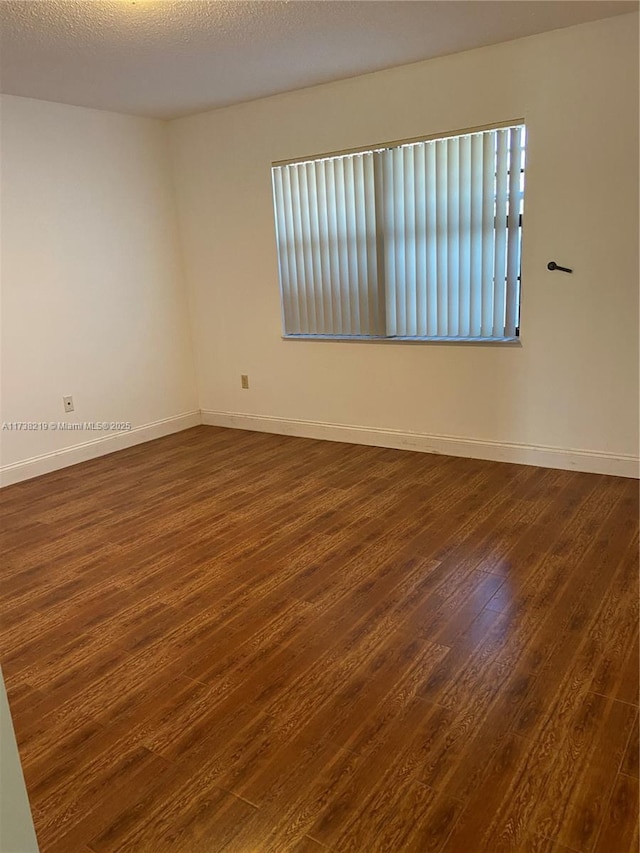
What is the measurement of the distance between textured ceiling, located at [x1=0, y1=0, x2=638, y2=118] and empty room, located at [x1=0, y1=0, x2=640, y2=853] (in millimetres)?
27

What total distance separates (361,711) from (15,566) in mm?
1957

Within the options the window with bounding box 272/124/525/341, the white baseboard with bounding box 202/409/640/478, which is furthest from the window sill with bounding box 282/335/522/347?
the white baseboard with bounding box 202/409/640/478

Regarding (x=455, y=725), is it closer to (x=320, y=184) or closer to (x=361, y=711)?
(x=361, y=711)

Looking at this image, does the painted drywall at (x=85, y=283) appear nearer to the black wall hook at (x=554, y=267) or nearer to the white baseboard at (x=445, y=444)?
the white baseboard at (x=445, y=444)

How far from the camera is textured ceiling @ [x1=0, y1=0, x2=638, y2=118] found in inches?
108

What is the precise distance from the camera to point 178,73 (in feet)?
11.8

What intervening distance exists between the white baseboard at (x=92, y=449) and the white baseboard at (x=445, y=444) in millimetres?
298

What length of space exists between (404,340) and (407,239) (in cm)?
66

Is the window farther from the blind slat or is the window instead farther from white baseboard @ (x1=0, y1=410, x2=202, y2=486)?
white baseboard @ (x1=0, y1=410, x2=202, y2=486)

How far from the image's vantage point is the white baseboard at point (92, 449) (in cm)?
420

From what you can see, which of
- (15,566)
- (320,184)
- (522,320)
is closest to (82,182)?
(320,184)

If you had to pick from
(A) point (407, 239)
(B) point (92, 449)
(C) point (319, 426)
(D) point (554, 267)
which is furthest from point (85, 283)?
(D) point (554, 267)

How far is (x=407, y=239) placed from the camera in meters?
4.04

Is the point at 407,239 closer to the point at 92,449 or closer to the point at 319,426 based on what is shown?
the point at 319,426
